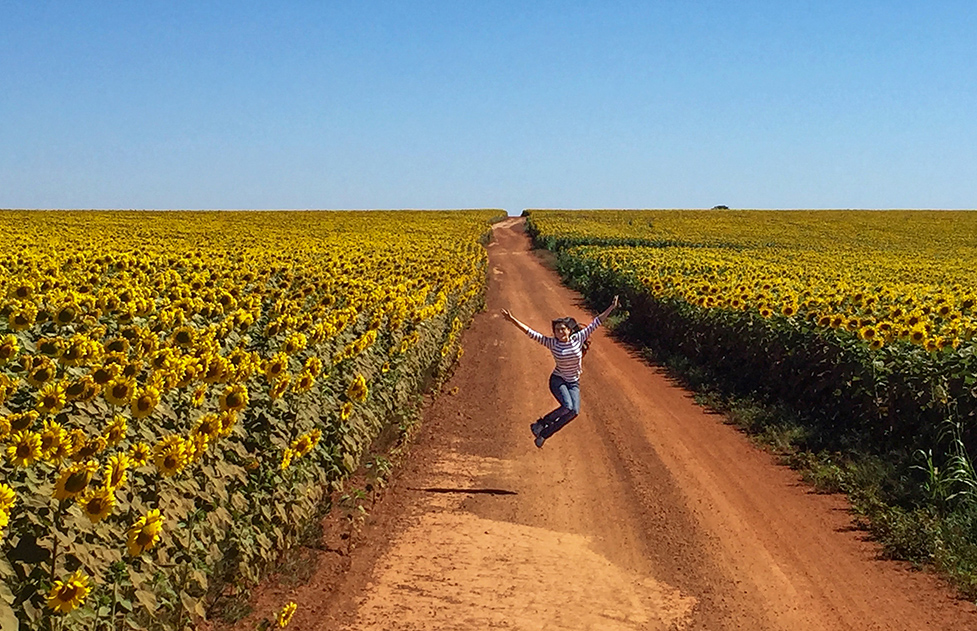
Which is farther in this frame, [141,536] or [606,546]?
[606,546]

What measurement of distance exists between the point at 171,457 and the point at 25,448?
0.87m

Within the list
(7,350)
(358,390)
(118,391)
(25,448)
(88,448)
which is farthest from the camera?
(358,390)

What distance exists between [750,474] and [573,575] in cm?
391

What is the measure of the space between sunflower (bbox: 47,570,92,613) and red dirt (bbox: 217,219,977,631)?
2350 mm

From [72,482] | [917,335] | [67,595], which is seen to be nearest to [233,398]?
[72,482]

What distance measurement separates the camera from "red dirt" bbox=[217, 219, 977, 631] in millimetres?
6750

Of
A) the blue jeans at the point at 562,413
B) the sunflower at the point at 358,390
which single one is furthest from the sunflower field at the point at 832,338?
the sunflower at the point at 358,390

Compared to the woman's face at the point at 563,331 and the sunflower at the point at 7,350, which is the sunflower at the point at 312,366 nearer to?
the sunflower at the point at 7,350

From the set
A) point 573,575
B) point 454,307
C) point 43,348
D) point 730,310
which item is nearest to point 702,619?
point 573,575

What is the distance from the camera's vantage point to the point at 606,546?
8172 mm

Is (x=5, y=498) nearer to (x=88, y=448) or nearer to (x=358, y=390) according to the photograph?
(x=88, y=448)

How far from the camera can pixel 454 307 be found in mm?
19938

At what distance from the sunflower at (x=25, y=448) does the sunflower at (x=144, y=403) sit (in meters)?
1.04

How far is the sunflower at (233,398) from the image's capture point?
641 cm
